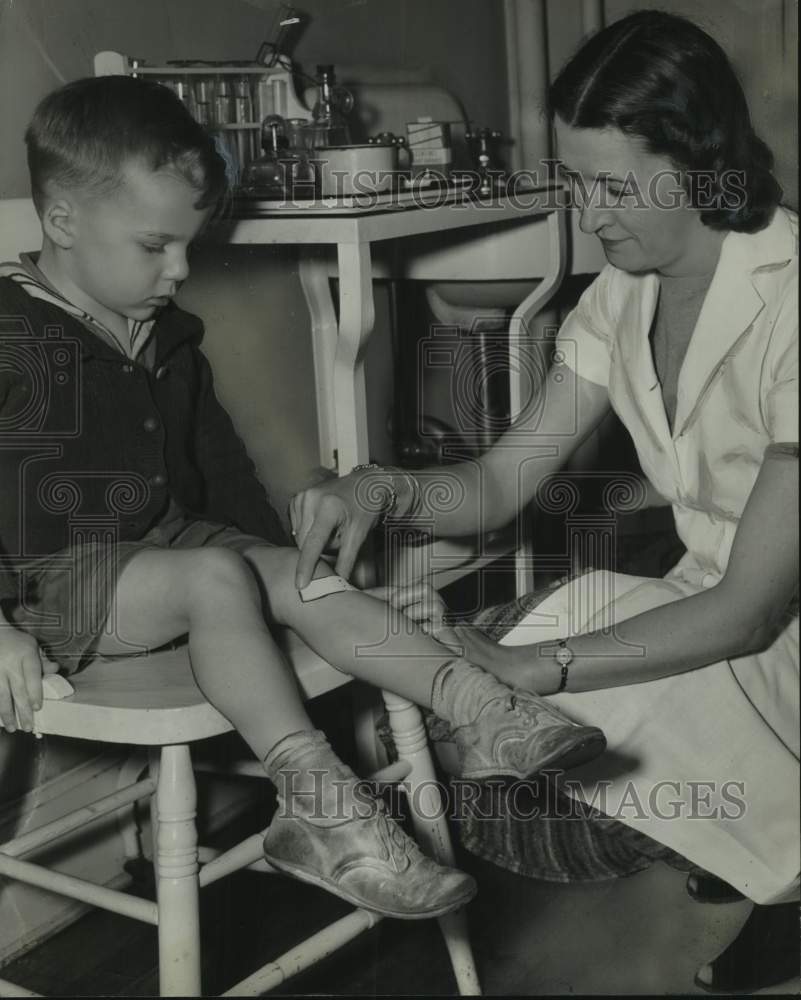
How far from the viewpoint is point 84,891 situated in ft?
3.31

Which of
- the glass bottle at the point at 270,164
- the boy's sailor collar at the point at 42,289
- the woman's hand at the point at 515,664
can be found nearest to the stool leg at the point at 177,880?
the woman's hand at the point at 515,664

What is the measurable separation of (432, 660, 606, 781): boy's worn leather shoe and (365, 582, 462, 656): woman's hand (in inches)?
1.8

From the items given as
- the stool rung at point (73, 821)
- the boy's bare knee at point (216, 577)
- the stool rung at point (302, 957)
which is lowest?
the stool rung at point (302, 957)

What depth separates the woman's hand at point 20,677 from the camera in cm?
92

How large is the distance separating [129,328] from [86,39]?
263mm

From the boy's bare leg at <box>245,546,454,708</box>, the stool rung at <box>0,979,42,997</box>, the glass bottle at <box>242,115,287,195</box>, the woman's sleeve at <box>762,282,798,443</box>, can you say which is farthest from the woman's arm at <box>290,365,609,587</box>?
the stool rung at <box>0,979,42,997</box>

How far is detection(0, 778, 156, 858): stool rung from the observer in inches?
42.1

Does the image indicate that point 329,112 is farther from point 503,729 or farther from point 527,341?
point 503,729

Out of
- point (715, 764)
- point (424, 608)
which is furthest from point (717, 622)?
point (424, 608)

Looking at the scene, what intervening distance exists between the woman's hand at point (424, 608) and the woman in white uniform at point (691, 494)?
0.02 meters

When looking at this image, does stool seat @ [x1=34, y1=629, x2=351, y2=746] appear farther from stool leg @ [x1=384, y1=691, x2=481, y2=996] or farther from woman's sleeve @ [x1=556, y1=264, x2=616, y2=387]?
woman's sleeve @ [x1=556, y1=264, x2=616, y2=387]

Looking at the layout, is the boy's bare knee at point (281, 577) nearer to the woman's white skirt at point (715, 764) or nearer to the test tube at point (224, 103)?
the woman's white skirt at point (715, 764)

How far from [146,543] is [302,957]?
1.10 feet

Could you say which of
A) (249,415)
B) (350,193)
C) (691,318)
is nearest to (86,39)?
(350,193)
